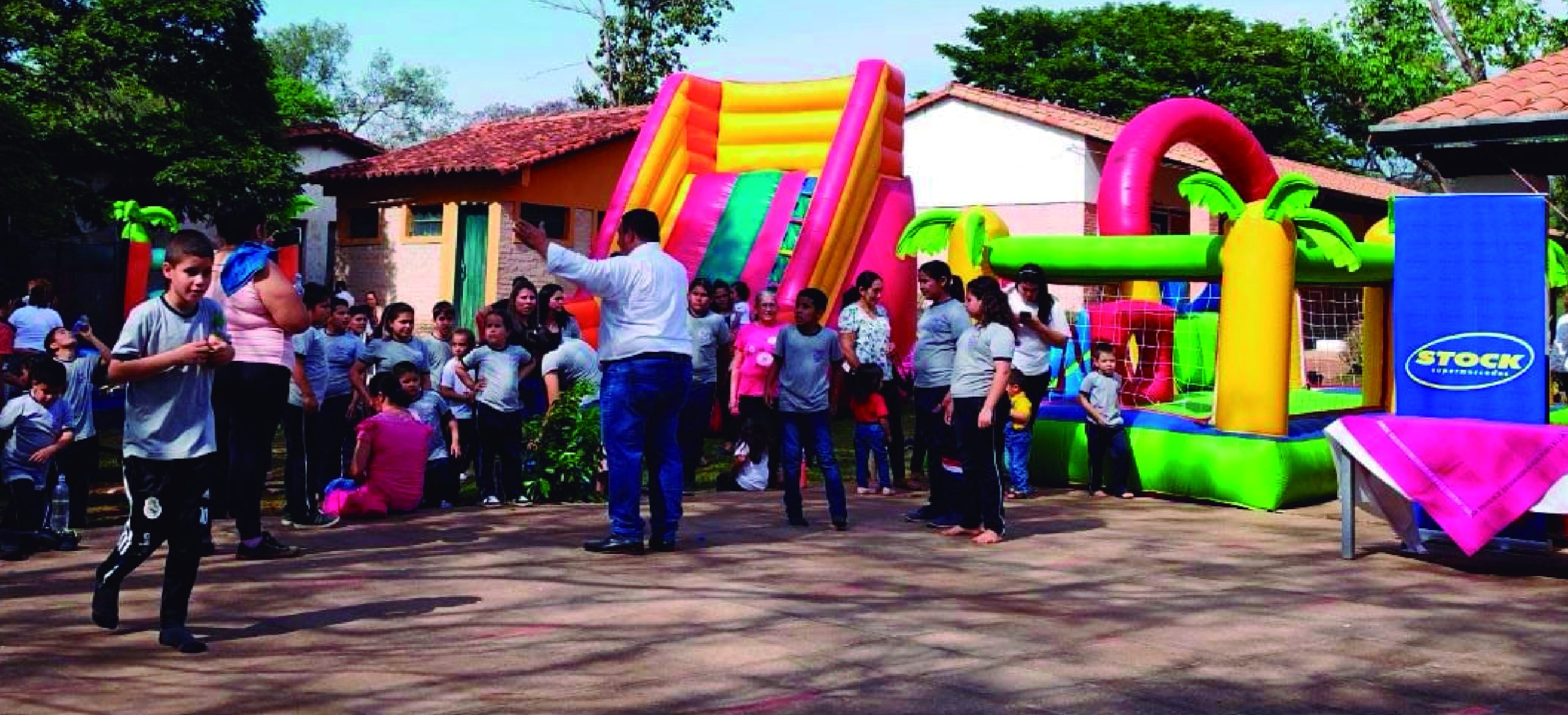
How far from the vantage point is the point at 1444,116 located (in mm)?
12031

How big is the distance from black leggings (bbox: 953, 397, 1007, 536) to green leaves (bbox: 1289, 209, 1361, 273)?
3120mm

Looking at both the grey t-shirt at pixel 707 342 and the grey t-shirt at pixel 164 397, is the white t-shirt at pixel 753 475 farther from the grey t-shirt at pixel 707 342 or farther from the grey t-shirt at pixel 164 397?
the grey t-shirt at pixel 164 397

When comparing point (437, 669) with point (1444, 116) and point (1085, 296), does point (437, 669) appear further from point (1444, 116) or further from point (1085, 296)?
point (1085, 296)

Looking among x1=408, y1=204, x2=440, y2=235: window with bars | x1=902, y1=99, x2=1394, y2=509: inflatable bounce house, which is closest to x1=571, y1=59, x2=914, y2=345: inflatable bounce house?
x1=902, y1=99, x2=1394, y2=509: inflatable bounce house

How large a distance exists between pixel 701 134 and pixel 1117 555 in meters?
10.7

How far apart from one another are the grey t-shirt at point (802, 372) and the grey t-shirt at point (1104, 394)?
107 inches

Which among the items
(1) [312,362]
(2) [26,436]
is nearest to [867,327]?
(1) [312,362]

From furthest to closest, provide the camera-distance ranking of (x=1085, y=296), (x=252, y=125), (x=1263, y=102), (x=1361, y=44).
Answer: (x=1263, y=102) < (x=1361, y=44) < (x=252, y=125) < (x=1085, y=296)

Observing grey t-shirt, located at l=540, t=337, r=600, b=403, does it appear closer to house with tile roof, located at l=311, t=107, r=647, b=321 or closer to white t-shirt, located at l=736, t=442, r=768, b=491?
white t-shirt, located at l=736, t=442, r=768, b=491

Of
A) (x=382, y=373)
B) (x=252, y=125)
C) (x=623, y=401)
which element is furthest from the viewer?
(x=252, y=125)

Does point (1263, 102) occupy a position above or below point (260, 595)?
above

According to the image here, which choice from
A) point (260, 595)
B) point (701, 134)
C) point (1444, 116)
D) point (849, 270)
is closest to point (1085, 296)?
point (849, 270)

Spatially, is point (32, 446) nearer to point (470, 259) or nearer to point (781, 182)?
point (781, 182)

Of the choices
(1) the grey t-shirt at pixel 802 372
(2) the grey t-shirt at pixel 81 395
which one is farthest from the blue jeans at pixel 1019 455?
(2) the grey t-shirt at pixel 81 395
